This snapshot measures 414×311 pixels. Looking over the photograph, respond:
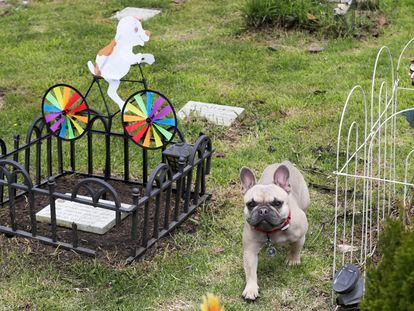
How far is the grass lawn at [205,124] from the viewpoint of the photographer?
408 centimetres

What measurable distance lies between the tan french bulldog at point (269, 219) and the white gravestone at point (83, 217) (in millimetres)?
899

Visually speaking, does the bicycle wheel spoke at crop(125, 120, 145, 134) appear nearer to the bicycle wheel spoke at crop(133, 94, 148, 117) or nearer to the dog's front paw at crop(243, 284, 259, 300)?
the bicycle wheel spoke at crop(133, 94, 148, 117)

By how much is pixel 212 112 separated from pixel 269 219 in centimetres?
287

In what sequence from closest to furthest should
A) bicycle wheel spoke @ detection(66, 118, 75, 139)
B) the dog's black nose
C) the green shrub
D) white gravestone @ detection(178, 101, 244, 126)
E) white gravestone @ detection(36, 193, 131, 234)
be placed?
1. the green shrub
2. the dog's black nose
3. white gravestone @ detection(36, 193, 131, 234)
4. bicycle wheel spoke @ detection(66, 118, 75, 139)
5. white gravestone @ detection(178, 101, 244, 126)

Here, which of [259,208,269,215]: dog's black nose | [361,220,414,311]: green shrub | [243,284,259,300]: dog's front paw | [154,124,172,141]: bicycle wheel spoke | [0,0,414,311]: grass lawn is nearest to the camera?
[361,220,414,311]: green shrub

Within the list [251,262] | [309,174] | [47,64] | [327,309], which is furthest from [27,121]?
[327,309]

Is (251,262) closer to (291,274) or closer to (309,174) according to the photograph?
(291,274)

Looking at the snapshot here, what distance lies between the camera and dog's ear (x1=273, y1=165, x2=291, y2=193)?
411cm

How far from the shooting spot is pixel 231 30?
905cm

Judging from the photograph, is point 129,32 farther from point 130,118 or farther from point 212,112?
point 212,112

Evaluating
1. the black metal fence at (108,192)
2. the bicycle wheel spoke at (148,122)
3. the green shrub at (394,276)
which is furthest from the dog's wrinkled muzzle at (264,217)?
the green shrub at (394,276)

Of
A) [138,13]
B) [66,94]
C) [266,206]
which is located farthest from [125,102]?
[138,13]

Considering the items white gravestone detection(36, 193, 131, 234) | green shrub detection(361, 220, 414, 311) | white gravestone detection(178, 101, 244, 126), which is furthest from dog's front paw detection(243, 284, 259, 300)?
white gravestone detection(178, 101, 244, 126)

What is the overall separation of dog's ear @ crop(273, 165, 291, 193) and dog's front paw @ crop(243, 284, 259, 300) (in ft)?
1.95
